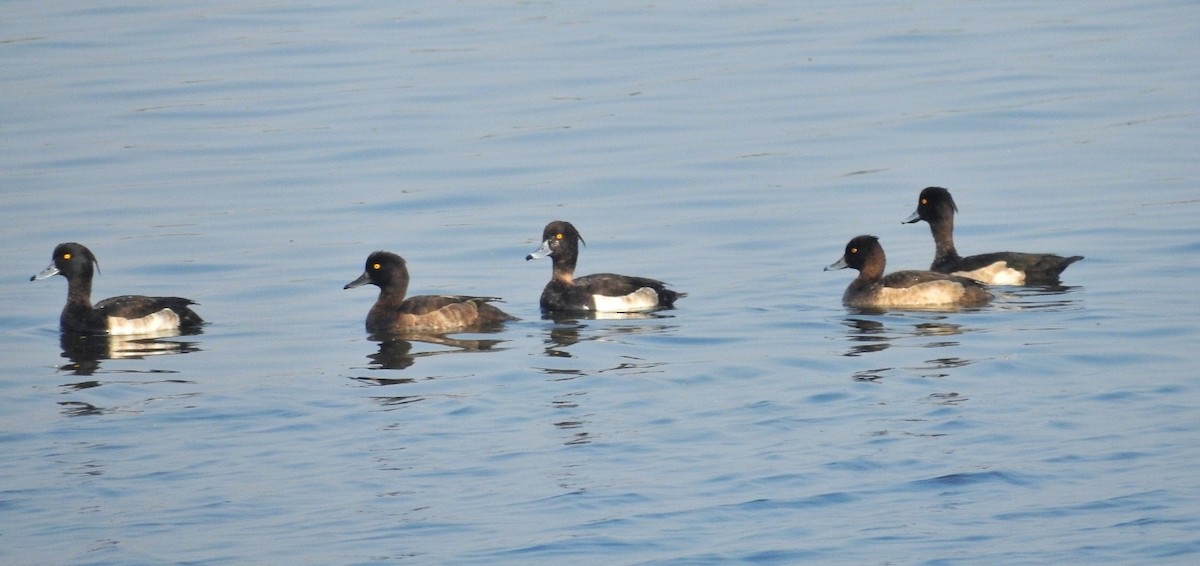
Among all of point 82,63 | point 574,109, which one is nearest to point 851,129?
point 574,109

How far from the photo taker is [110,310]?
1614 cm

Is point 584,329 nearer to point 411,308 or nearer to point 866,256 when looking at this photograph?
point 411,308

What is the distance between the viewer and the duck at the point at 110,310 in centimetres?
1597

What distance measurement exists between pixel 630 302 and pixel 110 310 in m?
4.77

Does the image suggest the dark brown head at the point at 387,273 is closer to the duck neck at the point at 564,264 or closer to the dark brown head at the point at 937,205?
the duck neck at the point at 564,264

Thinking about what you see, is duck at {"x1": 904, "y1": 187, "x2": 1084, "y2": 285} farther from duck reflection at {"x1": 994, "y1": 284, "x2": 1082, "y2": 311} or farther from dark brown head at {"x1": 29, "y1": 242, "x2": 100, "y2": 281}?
dark brown head at {"x1": 29, "y1": 242, "x2": 100, "y2": 281}

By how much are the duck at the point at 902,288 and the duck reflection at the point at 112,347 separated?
603 centimetres

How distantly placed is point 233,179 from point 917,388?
13295mm

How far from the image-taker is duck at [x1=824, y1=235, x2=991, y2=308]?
15.8 meters

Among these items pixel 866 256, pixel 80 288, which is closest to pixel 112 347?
pixel 80 288

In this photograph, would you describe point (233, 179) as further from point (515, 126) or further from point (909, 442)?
point (909, 442)

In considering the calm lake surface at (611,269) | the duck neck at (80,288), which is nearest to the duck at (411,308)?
the calm lake surface at (611,269)

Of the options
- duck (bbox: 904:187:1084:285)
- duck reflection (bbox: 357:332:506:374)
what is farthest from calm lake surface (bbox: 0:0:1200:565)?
duck (bbox: 904:187:1084:285)

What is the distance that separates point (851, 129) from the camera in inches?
958
